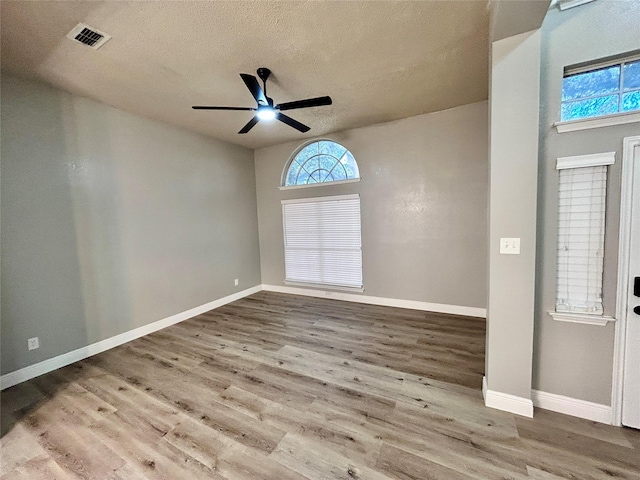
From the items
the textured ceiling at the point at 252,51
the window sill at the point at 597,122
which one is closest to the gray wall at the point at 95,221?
the textured ceiling at the point at 252,51

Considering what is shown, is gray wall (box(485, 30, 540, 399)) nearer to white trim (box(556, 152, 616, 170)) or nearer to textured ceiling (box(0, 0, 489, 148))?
white trim (box(556, 152, 616, 170))

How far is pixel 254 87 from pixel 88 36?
1283 mm

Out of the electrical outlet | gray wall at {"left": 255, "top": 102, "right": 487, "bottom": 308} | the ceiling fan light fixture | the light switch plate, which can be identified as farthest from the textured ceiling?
the electrical outlet

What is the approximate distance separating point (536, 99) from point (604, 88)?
19.2 inches

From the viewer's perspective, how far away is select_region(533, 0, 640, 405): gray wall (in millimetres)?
1611

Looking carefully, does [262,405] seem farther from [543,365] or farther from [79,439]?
[543,365]

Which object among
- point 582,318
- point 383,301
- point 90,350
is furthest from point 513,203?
point 90,350

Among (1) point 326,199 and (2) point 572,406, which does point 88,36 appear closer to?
(1) point 326,199

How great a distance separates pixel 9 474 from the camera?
1.55 meters

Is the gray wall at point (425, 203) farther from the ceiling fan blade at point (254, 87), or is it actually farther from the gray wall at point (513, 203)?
the ceiling fan blade at point (254, 87)

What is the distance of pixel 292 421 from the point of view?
189 centimetres

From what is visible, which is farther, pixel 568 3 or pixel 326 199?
pixel 326 199

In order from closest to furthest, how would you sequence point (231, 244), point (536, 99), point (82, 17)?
point (536, 99)
point (82, 17)
point (231, 244)

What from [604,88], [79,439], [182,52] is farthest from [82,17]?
[604,88]
